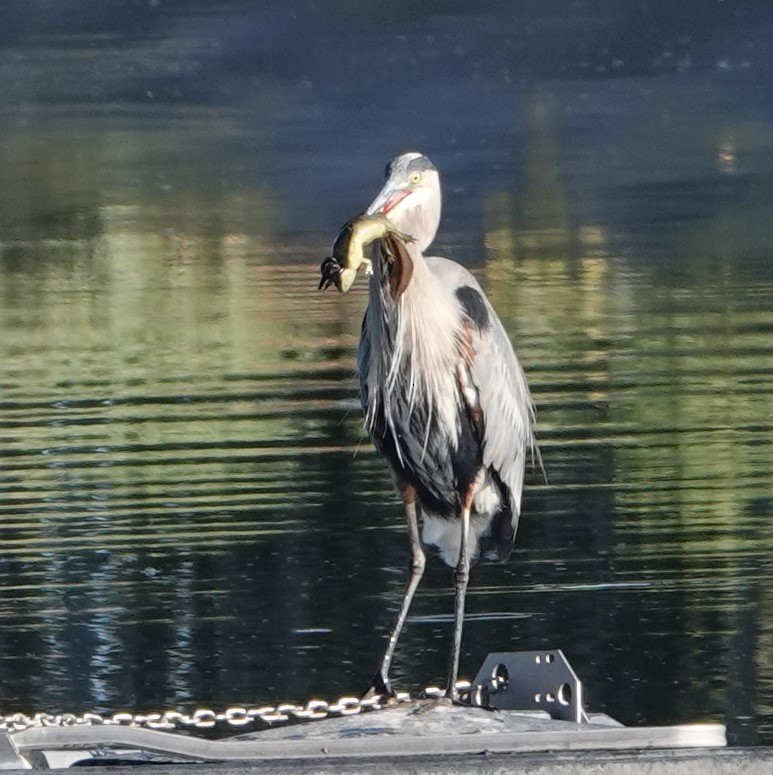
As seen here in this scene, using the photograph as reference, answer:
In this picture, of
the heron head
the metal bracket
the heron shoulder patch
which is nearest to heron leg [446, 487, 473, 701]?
the metal bracket

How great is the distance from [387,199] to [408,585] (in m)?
1.11

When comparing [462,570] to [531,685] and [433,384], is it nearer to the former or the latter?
[433,384]

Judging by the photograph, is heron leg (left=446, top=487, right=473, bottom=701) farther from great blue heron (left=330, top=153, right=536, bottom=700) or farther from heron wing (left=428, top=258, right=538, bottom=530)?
heron wing (left=428, top=258, right=538, bottom=530)

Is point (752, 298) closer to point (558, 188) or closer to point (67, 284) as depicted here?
point (67, 284)

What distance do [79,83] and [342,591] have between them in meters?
19.3

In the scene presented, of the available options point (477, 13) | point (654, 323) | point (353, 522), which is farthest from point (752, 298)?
point (477, 13)

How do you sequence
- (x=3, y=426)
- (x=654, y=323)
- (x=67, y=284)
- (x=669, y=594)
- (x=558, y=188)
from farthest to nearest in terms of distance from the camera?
(x=558, y=188) → (x=67, y=284) → (x=654, y=323) → (x=3, y=426) → (x=669, y=594)

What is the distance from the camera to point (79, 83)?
26141mm

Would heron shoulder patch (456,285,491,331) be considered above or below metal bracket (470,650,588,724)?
above

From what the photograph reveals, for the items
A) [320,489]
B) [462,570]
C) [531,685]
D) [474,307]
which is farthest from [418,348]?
[320,489]

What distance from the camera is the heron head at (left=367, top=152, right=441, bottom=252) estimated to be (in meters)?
6.03

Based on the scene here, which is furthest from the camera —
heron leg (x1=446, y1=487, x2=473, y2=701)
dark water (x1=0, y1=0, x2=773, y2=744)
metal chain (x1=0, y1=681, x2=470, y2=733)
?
dark water (x1=0, y1=0, x2=773, y2=744)

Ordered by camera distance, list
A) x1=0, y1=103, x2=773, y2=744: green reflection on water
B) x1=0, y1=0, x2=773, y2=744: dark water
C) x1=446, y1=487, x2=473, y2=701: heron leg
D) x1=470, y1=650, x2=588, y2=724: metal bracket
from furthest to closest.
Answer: x1=0, y1=0, x2=773, y2=744: dark water → x1=0, y1=103, x2=773, y2=744: green reflection on water → x1=446, y1=487, x2=473, y2=701: heron leg → x1=470, y1=650, x2=588, y2=724: metal bracket

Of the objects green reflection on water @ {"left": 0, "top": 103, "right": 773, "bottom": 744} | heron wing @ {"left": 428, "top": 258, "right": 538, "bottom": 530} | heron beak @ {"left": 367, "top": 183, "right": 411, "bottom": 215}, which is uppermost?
heron beak @ {"left": 367, "top": 183, "right": 411, "bottom": 215}
